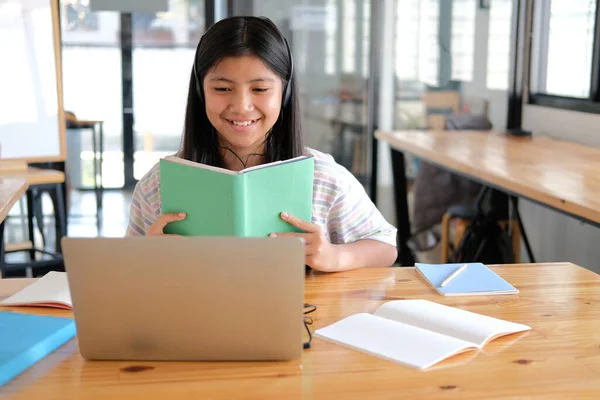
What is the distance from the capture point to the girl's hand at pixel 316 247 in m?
1.35

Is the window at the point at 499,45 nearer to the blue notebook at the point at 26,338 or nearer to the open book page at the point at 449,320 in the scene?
the open book page at the point at 449,320

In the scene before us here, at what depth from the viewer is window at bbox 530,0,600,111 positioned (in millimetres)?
3598

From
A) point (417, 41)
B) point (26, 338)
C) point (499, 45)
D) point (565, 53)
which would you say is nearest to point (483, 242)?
point (565, 53)

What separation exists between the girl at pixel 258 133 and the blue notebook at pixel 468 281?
0.17 meters

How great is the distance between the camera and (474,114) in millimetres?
4480

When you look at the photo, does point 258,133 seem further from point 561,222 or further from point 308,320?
point 561,222

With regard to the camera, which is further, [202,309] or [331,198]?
[331,198]

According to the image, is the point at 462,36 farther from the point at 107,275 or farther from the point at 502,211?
the point at 107,275

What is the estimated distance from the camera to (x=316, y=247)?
1453 millimetres

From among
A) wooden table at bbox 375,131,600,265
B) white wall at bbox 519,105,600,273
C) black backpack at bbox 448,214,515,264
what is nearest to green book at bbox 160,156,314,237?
wooden table at bbox 375,131,600,265

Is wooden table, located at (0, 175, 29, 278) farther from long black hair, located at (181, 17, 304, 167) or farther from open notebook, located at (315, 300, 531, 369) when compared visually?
open notebook, located at (315, 300, 531, 369)

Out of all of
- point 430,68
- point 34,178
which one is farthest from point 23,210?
point 430,68

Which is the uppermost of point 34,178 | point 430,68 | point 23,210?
point 430,68

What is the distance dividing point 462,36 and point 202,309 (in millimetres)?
3775
